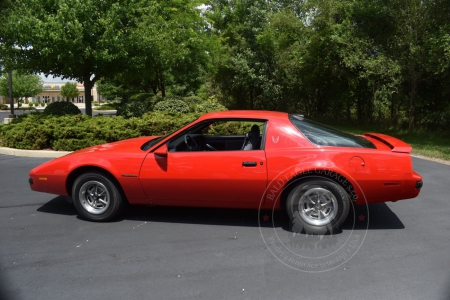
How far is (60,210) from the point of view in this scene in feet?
18.1

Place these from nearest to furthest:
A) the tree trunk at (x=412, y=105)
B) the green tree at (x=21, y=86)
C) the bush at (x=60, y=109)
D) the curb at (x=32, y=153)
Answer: the curb at (x=32, y=153) < the bush at (x=60, y=109) < the tree trunk at (x=412, y=105) < the green tree at (x=21, y=86)

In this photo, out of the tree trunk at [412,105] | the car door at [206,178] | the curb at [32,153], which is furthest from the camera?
the tree trunk at [412,105]

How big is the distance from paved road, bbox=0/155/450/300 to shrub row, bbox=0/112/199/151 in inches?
195

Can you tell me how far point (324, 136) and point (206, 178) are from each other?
154 cm

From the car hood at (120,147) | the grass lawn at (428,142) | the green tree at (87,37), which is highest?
the green tree at (87,37)

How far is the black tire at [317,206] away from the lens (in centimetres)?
447

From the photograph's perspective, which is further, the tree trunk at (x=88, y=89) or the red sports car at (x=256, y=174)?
the tree trunk at (x=88, y=89)

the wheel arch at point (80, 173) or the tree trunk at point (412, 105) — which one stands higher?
the tree trunk at point (412, 105)

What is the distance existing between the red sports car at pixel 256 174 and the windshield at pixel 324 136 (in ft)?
0.04

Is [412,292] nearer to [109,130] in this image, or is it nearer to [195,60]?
[109,130]

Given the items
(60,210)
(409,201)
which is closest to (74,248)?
(60,210)

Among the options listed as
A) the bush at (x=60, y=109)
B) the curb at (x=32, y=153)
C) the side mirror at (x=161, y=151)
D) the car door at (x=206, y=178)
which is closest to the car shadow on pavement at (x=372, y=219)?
the car door at (x=206, y=178)

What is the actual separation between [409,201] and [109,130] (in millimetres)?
7728

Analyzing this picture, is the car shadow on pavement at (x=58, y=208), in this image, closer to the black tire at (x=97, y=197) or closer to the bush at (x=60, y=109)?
the black tire at (x=97, y=197)
